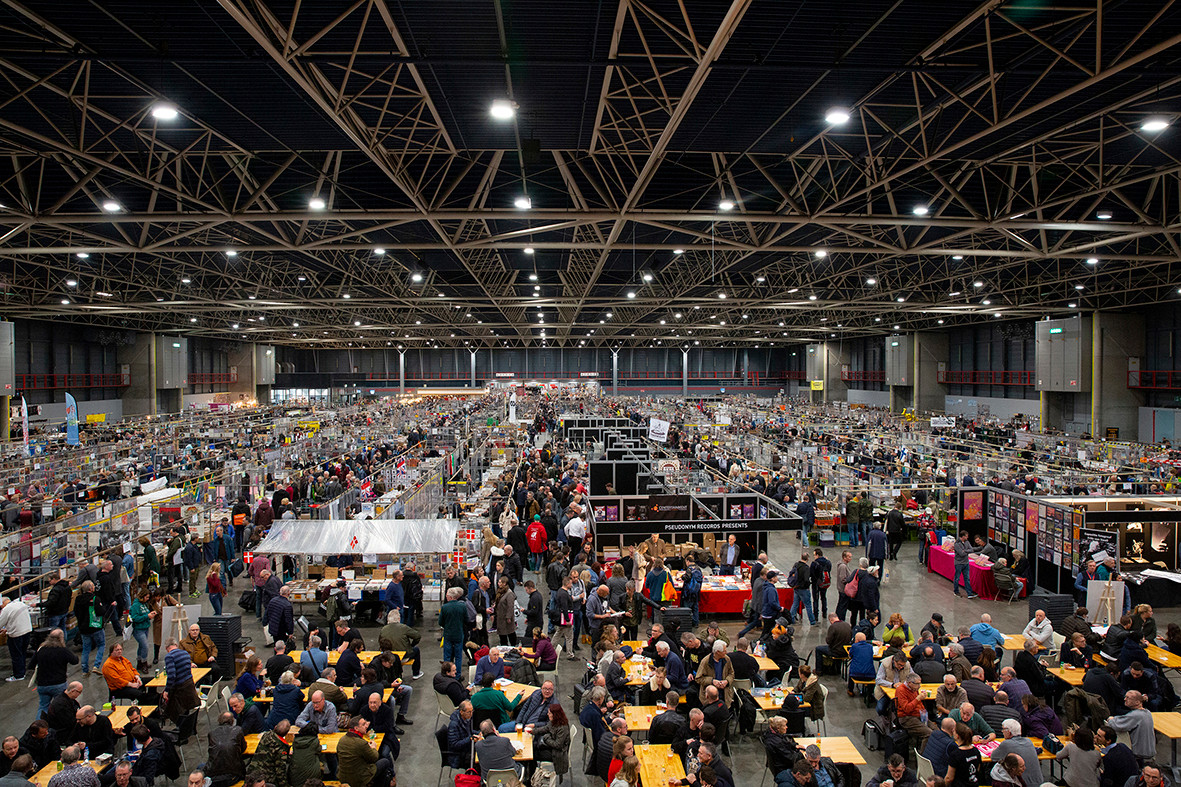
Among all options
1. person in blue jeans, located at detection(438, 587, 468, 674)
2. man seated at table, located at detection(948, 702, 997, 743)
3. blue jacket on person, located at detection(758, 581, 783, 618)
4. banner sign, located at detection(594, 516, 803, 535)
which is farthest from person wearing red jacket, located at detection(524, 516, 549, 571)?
man seated at table, located at detection(948, 702, 997, 743)

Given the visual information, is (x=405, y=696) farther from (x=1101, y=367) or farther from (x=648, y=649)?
(x=1101, y=367)

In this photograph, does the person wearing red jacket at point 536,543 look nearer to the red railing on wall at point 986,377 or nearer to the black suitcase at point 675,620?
the black suitcase at point 675,620

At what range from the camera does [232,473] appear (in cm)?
1989

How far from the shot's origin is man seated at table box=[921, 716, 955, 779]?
614 centimetres

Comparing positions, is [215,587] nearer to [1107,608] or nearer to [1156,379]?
[1107,608]

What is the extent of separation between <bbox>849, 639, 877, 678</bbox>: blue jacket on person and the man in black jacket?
23.9ft

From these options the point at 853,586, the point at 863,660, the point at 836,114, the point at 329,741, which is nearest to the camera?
the point at 329,741

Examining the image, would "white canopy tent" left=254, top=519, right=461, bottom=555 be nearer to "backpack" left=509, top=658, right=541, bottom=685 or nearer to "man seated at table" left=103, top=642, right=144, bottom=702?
"man seated at table" left=103, top=642, right=144, bottom=702

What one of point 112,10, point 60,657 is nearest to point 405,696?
point 60,657

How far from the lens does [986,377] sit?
1761 inches

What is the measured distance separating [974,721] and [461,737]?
5.27 metres

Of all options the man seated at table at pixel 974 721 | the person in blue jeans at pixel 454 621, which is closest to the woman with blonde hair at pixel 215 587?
the person in blue jeans at pixel 454 621

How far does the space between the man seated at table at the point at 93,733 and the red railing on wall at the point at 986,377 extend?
46695mm

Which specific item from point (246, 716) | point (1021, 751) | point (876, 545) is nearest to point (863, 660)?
point (1021, 751)
